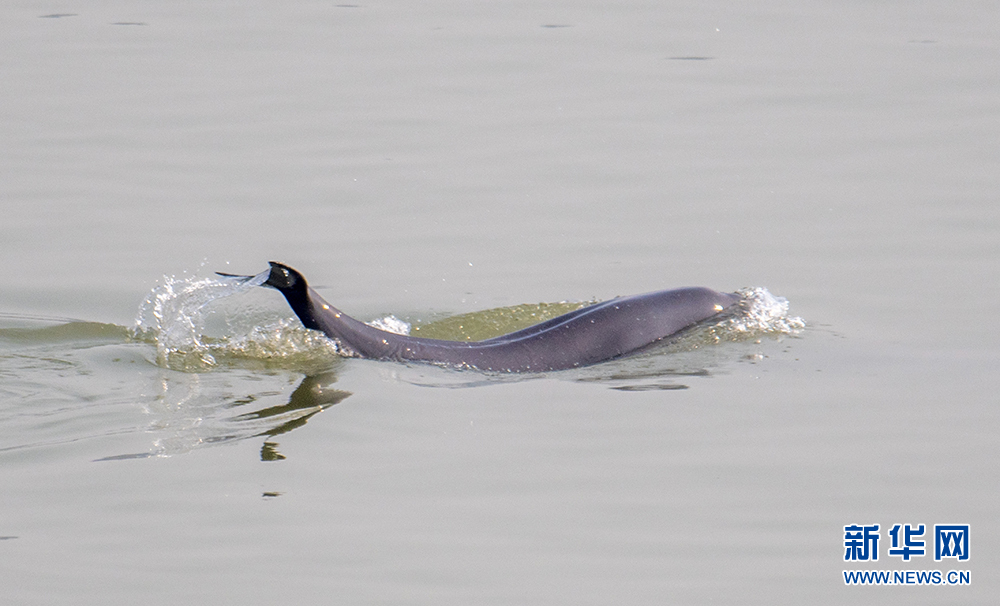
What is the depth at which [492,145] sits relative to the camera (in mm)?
13656

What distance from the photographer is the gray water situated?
5.32 meters

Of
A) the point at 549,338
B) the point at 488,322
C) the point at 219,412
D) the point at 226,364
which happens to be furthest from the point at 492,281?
the point at 219,412

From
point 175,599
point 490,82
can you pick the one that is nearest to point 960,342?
point 175,599

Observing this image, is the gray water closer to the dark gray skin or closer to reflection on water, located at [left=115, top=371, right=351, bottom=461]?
reflection on water, located at [left=115, top=371, right=351, bottom=461]

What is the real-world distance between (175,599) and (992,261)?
7443 millimetres

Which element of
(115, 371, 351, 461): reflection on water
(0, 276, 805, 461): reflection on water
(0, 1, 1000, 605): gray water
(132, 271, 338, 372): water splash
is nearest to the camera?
(0, 1, 1000, 605): gray water

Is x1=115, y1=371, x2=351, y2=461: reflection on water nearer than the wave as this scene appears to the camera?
Yes

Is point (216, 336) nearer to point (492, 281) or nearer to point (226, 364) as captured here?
point (226, 364)

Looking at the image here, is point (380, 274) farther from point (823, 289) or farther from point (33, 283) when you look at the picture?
point (823, 289)

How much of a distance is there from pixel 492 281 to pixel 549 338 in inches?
87.8

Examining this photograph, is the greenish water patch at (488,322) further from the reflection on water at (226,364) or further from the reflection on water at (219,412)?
the reflection on water at (219,412)

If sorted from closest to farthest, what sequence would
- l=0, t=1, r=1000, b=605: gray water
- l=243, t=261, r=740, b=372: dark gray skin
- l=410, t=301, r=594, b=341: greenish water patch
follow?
l=0, t=1, r=1000, b=605: gray water < l=243, t=261, r=740, b=372: dark gray skin < l=410, t=301, r=594, b=341: greenish water patch

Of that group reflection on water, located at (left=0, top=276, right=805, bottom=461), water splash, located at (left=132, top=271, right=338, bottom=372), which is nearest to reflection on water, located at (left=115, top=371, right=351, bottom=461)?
reflection on water, located at (left=0, top=276, right=805, bottom=461)

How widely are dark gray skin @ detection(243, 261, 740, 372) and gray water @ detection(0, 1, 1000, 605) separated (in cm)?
16
